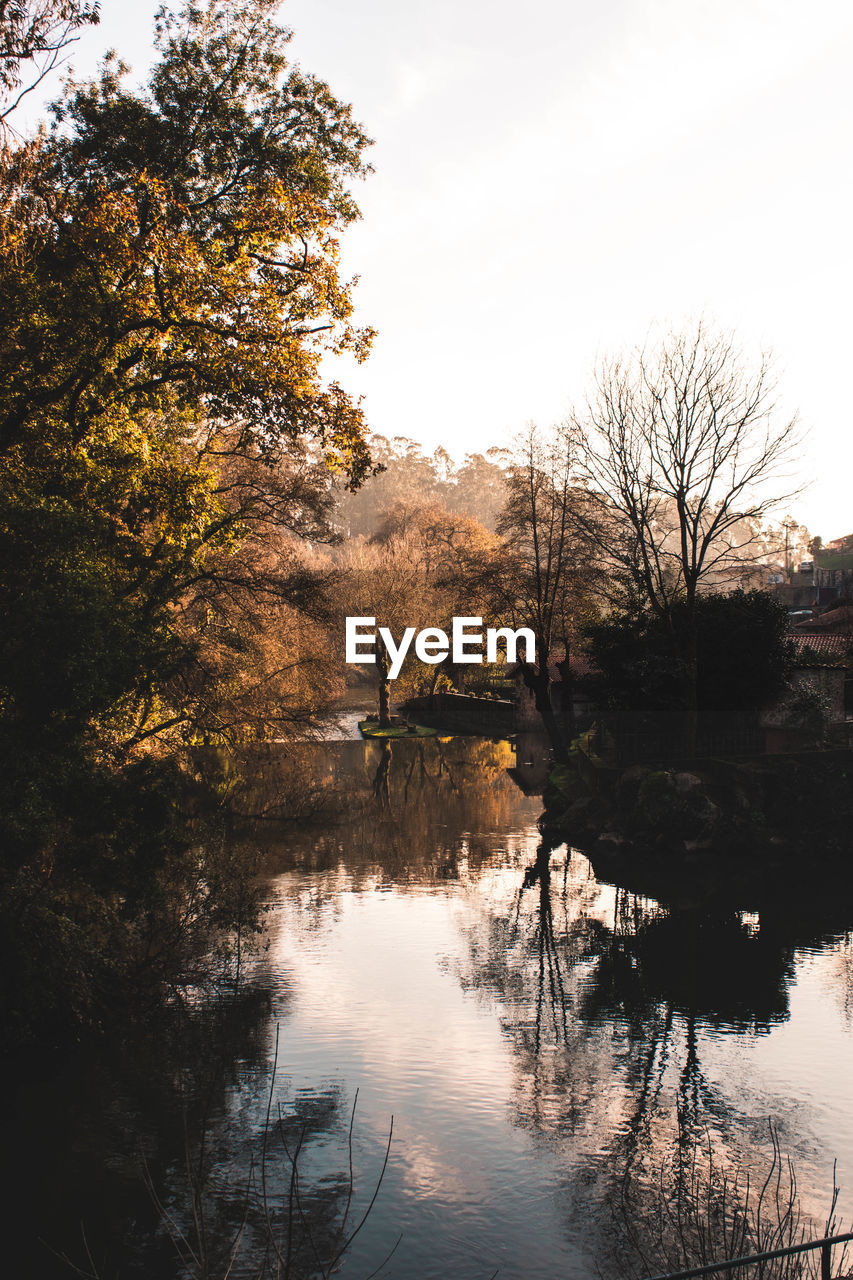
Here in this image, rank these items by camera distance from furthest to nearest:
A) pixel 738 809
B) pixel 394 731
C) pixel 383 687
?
pixel 383 687 < pixel 394 731 < pixel 738 809

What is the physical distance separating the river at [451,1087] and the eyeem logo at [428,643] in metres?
33.9

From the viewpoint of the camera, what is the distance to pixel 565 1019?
1808 cm

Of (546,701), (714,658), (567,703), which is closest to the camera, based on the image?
(714,658)

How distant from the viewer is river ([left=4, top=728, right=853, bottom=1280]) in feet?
37.7

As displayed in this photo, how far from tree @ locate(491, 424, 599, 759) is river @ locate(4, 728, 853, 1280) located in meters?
18.7

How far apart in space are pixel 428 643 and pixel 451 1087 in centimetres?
5245

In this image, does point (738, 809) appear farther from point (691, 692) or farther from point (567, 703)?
point (567, 703)

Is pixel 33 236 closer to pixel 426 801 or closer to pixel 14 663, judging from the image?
pixel 14 663

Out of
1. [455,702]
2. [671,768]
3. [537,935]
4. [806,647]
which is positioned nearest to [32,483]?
[537,935]

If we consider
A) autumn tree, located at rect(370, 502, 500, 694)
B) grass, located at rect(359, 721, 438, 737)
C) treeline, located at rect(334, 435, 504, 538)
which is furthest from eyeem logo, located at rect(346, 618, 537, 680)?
treeline, located at rect(334, 435, 504, 538)

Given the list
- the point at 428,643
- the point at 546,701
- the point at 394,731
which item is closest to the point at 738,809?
the point at 546,701

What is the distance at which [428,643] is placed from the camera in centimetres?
6738

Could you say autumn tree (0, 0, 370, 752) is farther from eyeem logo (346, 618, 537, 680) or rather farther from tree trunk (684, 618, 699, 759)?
eyeem logo (346, 618, 537, 680)

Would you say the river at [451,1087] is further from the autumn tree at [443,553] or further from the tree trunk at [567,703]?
the autumn tree at [443,553]
